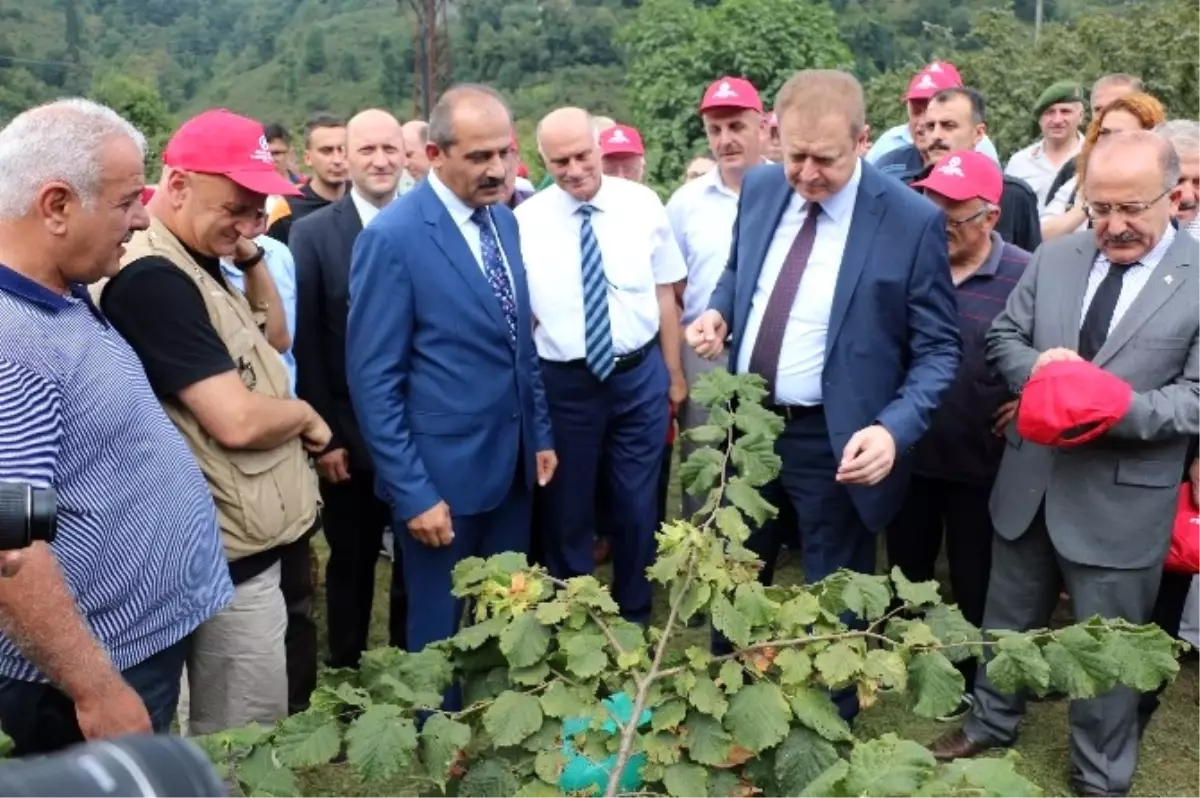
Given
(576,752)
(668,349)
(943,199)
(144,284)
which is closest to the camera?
(576,752)

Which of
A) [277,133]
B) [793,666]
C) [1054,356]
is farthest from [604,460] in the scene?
[277,133]

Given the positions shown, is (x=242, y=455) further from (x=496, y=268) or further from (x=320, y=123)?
(x=320, y=123)

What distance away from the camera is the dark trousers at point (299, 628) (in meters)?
3.23

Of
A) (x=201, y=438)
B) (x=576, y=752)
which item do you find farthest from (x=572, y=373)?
(x=576, y=752)

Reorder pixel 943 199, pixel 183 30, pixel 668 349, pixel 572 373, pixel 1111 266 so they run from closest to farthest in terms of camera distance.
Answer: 1. pixel 1111 266
2. pixel 943 199
3. pixel 572 373
4. pixel 668 349
5. pixel 183 30

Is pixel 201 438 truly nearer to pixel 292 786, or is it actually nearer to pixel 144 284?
pixel 144 284

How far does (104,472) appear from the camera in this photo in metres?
2.10

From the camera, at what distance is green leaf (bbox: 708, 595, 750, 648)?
7.19 ft

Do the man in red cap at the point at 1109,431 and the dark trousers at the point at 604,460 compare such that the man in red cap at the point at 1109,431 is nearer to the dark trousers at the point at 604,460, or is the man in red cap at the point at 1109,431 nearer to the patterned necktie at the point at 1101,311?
the patterned necktie at the point at 1101,311

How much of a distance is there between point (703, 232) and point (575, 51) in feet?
163

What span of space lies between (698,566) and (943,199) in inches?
83.0

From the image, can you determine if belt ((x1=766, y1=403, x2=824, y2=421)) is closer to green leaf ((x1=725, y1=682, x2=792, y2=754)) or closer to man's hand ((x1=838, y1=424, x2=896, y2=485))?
man's hand ((x1=838, y1=424, x2=896, y2=485))

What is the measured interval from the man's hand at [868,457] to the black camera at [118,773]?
240 centimetres

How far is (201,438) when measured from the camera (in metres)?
2.59
